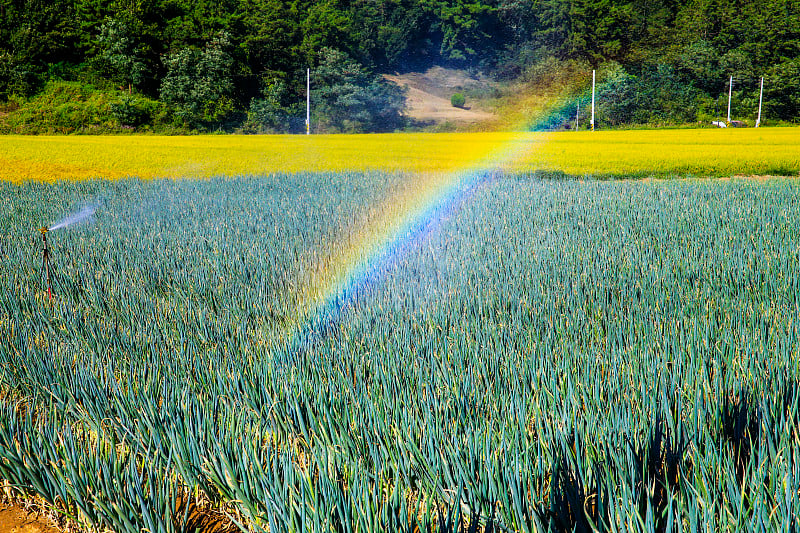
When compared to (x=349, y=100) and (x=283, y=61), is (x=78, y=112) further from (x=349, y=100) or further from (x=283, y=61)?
(x=349, y=100)

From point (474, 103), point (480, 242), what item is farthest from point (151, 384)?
point (474, 103)

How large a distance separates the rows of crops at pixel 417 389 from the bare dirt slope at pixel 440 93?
38.1 m

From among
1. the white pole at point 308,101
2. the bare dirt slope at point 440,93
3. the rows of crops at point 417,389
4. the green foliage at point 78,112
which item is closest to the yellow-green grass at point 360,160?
the rows of crops at point 417,389

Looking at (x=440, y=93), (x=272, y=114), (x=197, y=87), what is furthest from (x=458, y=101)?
(x=197, y=87)

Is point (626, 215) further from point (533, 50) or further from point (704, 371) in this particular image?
point (533, 50)

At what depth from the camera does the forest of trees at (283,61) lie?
33.2 m

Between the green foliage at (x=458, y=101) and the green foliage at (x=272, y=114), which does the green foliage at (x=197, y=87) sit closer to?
the green foliage at (x=272, y=114)

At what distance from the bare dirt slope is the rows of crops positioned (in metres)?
38.1

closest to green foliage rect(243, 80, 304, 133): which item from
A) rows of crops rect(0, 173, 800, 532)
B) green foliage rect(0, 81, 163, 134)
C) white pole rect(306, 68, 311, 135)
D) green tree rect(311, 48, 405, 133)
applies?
white pole rect(306, 68, 311, 135)

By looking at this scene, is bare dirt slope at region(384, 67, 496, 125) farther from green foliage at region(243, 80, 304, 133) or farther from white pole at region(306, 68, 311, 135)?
green foliage at region(243, 80, 304, 133)

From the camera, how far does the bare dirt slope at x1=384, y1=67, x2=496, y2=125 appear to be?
42.4 metres

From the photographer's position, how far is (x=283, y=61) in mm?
39188

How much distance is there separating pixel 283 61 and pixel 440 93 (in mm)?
19035

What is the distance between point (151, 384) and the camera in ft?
6.15
